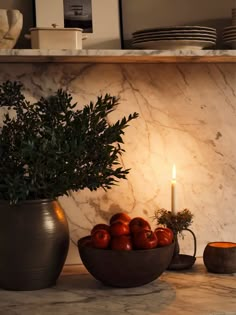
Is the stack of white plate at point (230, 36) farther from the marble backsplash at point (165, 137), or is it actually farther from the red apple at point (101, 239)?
the red apple at point (101, 239)

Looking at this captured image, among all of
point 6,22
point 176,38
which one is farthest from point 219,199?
point 6,22

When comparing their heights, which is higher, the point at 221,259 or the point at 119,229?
the point at 119,229

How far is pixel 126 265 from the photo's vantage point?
1625 millimetres

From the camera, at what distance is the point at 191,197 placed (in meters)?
2.01

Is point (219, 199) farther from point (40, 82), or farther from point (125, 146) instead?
point (40, 82)

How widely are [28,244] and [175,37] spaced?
656mm

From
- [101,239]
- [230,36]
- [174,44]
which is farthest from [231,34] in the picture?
[101,239]


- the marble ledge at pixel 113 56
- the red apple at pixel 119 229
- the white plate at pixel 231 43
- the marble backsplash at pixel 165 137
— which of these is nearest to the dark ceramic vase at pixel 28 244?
the red apple at pixel 119 229

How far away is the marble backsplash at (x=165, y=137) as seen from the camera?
1923mm

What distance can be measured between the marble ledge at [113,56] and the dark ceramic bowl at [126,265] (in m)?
0.50

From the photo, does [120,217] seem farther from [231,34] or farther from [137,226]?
[231,34]

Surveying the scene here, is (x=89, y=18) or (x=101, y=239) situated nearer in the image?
(x=101, y=239)

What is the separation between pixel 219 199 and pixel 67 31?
28.6 inches

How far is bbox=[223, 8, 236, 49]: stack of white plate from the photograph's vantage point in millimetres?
1847
